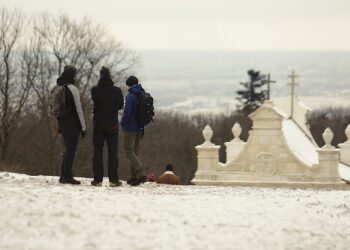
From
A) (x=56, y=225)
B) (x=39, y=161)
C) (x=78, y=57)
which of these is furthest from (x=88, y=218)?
(x=78, y=57)

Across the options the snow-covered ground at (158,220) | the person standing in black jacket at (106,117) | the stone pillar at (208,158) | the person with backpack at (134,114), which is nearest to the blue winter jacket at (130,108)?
the person with backpack at (134,114)

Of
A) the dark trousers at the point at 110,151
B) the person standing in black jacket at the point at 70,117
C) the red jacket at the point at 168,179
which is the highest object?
the person standing in black jacket at the point at 70,117

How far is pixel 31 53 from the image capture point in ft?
199

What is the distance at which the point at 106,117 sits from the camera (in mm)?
20172

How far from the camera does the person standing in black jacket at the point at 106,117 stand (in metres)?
20.1

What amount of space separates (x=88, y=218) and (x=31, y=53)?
151 feet

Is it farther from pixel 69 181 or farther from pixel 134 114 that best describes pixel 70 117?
pixel 134 114

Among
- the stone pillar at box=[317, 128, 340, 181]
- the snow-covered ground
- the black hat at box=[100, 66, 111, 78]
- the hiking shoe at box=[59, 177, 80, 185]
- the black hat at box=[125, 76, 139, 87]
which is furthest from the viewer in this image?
the stone pillar at box=[317, 128, 340, 181]

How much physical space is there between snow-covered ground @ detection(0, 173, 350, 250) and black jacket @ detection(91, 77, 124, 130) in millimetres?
1360

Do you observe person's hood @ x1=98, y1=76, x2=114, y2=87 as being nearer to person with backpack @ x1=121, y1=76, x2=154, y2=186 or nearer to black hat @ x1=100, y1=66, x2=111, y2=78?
black hat @ x1=100, y1=66, x2=111, y2=78

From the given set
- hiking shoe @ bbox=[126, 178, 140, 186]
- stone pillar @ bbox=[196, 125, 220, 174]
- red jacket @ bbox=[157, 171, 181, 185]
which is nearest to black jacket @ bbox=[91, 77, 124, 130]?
hiking shoe @ bbox=[126, 178, 140, 186]

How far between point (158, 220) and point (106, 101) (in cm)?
484

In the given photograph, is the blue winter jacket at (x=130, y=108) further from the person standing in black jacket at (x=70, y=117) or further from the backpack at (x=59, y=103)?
the backpack at (x=59, y=103)

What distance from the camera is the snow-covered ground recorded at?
14297mm
